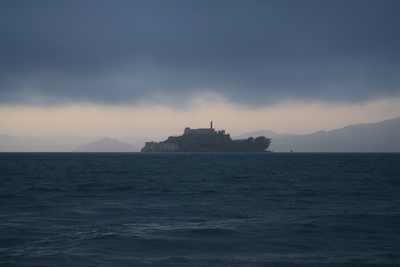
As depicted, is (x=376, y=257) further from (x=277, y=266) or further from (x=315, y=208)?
(x=315, y=208)

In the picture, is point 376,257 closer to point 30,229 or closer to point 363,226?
point 363,226

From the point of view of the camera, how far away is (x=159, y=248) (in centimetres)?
1548

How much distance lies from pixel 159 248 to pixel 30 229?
6733 millimetres

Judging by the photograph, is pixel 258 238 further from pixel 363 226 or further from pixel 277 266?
pixel 363 226

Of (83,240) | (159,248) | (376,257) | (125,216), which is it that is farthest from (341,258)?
(125,216)

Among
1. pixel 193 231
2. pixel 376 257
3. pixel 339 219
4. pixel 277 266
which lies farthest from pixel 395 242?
pixel 193 231

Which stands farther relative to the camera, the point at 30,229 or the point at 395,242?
the point at 30,229

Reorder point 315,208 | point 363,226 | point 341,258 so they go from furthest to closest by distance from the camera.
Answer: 1. point 315,208
2. point 363,226
3. point 341,258

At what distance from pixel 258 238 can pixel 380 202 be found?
1625 centimetres

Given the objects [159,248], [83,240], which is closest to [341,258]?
[159,248]

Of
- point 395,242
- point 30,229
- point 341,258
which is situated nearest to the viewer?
point 341,258

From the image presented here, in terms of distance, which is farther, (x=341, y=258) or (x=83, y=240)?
(x=83, y=240)

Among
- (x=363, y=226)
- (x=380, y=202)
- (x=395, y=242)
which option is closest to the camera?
(x=395, y=242)

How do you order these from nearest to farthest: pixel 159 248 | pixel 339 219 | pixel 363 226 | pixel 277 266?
pixel 277 266
pixel 159 248
pixel 363 226
pixel 339 219
